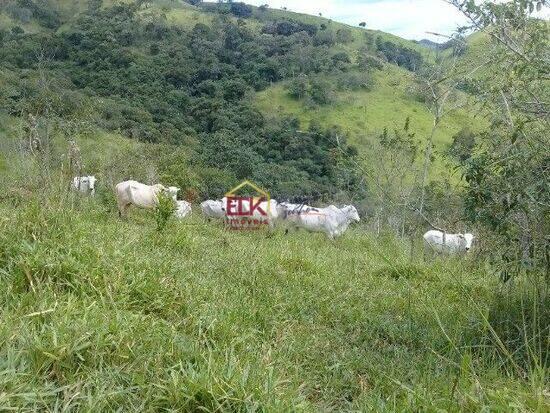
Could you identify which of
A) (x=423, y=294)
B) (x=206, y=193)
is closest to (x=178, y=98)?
(x=206, y=193)

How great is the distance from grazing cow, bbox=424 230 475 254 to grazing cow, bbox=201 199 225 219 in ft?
17.4

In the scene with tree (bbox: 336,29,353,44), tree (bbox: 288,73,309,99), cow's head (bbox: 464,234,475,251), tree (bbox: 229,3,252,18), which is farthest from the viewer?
tree (bbox: 229,3,252,18)

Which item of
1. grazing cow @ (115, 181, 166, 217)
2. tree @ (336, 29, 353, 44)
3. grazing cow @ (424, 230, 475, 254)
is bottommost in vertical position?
grazing cow @ (424, 230, 475, 254)

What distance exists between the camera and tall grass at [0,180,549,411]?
2.67 metres

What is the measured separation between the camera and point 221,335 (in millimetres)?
3578

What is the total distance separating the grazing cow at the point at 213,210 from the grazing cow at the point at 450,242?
17.4 ft

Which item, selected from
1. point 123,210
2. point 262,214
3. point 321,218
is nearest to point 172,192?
A: point 123,210

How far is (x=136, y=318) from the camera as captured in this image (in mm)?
3346

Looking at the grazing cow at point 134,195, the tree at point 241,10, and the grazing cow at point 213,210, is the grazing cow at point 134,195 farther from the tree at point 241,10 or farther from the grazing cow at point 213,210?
the tree at point 241,10

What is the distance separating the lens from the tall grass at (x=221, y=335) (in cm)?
267

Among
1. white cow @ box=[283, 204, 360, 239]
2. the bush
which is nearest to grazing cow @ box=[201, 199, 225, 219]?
white cow @ box=[283, 204, 360, 239]

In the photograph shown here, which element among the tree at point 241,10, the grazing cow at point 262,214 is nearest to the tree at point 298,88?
the tree at point 241,10

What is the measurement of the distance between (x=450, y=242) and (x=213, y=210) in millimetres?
6166

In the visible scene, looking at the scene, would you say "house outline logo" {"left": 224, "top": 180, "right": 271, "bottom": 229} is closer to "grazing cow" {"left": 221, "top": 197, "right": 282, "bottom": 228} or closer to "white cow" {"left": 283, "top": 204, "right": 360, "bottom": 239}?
"grazing cow" {"left": 221, "top": 197, "right": 282, "bottom": 228}
